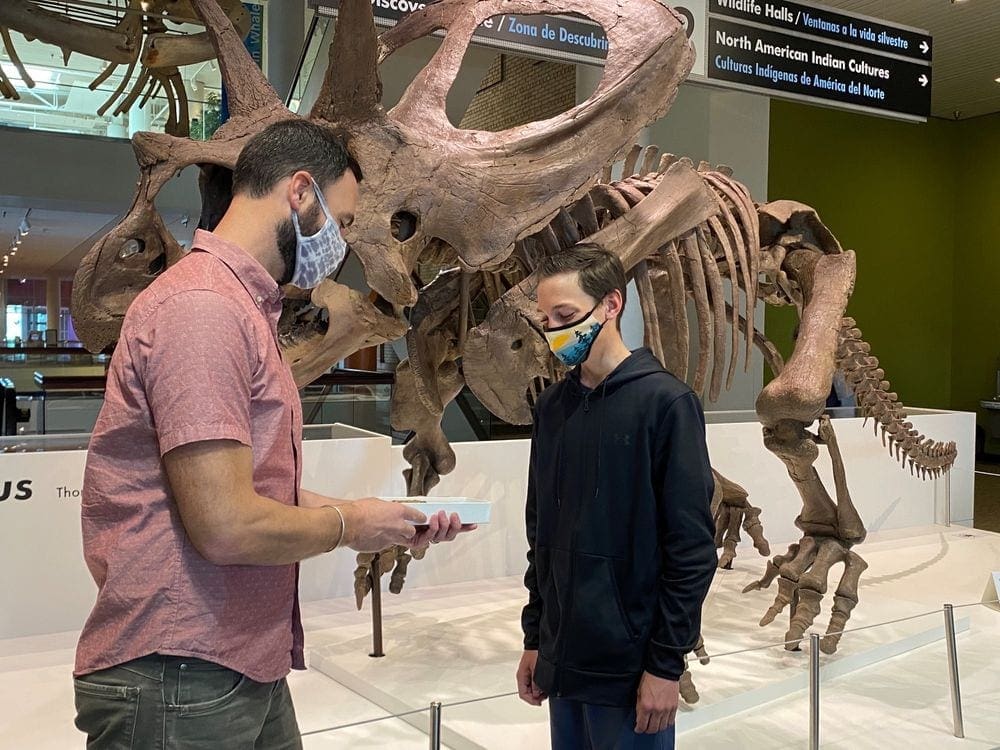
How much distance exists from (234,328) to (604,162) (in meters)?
1.94

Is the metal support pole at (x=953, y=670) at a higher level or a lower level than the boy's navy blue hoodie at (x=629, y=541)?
A: lower

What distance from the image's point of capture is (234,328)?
4.61ft

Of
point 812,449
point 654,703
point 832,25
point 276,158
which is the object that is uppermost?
point 832,25

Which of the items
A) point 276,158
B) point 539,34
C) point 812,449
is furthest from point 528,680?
point 539,34

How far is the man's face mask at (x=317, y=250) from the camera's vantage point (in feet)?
5.09

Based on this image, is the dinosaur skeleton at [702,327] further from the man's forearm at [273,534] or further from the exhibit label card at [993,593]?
the man's forearm at [273,534]

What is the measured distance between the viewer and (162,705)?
141 centimetres

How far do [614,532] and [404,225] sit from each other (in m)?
1.16

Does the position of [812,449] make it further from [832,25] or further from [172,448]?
[172,448]

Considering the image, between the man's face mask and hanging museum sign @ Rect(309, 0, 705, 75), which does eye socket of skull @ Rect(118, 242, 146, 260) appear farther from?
hanging museum sign @ Rect(309, 0, 705, 75)

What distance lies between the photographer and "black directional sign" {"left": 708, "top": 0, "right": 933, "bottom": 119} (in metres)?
5.16

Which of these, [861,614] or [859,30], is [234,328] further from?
[859,30]

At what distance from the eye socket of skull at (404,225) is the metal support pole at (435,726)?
127cm

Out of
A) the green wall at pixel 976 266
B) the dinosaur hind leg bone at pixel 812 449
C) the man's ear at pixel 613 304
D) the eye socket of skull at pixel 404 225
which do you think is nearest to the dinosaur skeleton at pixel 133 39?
the eye socket of skull at pixel 404 225
